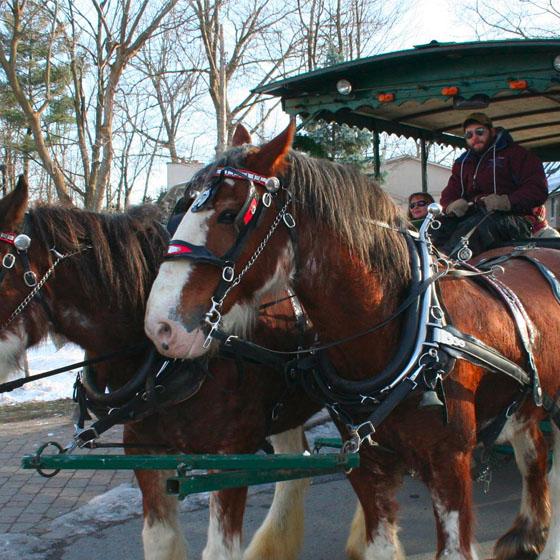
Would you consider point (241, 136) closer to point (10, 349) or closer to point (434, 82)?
point (10, 349)

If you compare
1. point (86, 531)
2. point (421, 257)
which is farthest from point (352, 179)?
point (86, 531)

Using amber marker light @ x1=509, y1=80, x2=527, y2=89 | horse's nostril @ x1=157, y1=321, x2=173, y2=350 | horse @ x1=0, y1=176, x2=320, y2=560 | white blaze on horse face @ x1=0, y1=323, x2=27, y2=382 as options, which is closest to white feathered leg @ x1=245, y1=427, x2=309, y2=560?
horse @ x1=0, y1=176, x2=320, y2=560

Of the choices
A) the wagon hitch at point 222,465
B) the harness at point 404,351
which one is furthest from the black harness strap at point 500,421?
the wagon hitch at point 222,465

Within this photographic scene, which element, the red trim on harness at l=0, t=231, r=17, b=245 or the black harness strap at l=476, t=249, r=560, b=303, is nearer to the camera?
the red trim on harness at l=0, t=231, r=17, b=245

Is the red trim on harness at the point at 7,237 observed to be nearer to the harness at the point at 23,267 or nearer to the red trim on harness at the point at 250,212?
the harness at the point at 23,267

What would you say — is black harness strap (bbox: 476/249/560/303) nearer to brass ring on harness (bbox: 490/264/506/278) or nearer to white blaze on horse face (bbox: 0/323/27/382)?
brass ring on harness (bbox: 490/264/506/278)

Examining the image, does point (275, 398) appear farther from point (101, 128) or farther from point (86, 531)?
point (101, 128)

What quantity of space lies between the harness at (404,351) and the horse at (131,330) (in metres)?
0.38

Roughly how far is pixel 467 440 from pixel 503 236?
2.02 metres

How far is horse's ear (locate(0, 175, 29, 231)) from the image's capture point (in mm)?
2568

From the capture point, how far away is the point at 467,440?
7.92 ft

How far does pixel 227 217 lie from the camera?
2152 mm

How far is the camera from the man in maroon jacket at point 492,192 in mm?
3951

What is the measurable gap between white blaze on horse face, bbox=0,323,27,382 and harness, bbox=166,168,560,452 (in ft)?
2.57
